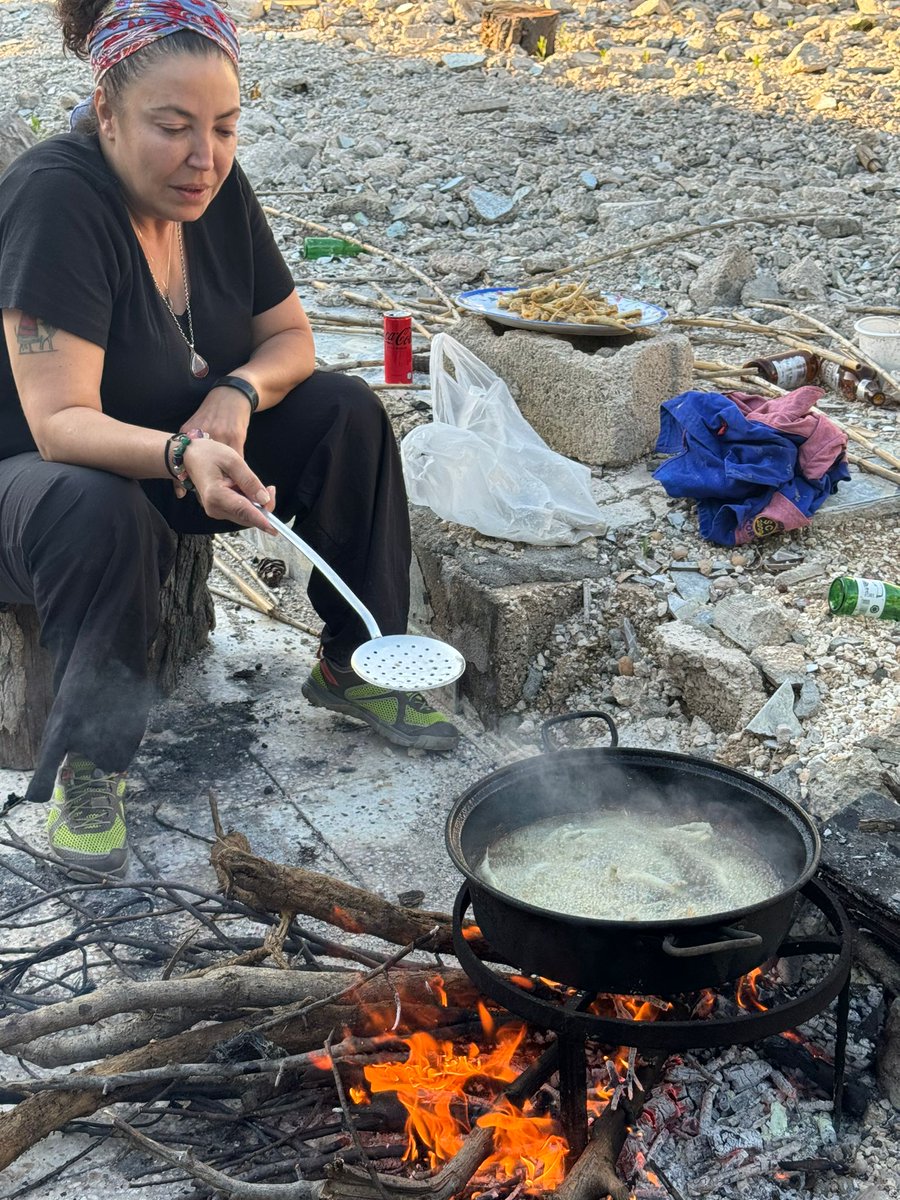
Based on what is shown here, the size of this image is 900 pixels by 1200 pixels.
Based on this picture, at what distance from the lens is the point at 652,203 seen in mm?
7547

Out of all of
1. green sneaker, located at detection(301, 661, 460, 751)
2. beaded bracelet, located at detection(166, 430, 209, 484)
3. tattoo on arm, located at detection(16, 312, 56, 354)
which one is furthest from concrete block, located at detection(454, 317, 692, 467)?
tattoo on arm, located at detection(16, 312, 56, 354)

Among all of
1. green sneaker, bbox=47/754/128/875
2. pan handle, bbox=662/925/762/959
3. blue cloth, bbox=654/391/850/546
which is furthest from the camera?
blue cloth, bbox=654/391/850/546

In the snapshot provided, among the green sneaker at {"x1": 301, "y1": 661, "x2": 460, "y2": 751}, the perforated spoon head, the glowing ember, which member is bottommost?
the green sneaker at {"x1": 301, "y1": 661, "x2": 460, "y2": 751}

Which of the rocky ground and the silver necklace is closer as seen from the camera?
the silver necklace

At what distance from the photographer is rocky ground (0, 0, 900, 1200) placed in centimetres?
306

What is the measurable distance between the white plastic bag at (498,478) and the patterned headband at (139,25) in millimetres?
1348

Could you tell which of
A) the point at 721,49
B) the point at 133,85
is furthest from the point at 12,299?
the point at 721,49

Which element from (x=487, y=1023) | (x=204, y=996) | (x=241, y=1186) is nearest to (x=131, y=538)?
(x=204, y=996)

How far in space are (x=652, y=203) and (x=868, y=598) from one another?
211 inches

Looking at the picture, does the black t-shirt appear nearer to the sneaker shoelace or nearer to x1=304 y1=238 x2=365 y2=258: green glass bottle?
the sneaker shoelace

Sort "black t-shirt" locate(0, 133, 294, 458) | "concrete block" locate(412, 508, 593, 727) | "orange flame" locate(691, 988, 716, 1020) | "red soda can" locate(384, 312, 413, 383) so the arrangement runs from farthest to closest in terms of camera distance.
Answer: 1. "red soda can" locate(384, 312, 413, 383)
2. "concrete block" locate(412, 508, 593, 727)
3. "black t-shirt" locate(0, 133, 294, 458)
4. "orange flame" locate(691, 988, 716, 1020)

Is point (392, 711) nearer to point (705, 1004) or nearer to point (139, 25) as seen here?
point (705, 1004)

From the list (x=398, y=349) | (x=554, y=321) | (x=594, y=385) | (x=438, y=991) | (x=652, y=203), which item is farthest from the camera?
(x=652, y=203)

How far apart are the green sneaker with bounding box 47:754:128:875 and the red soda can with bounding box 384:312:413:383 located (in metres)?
2.20
